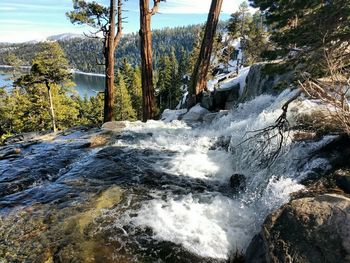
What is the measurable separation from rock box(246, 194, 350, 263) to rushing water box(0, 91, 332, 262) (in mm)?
862

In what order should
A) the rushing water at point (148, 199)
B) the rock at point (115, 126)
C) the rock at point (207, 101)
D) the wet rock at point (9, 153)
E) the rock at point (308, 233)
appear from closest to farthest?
the rock at point (308, 233) < the rushing water at point (148, 199) < the wet rock at point (9, 153) < the rock at point (115, 126) < the rock at point (207, 101)

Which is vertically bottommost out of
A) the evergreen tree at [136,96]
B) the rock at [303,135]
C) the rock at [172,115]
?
the evergreen tree at [136,96]

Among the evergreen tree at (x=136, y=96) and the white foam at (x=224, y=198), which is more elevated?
the white foam at (x=224, y=198)

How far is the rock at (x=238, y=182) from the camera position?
21.8 ft

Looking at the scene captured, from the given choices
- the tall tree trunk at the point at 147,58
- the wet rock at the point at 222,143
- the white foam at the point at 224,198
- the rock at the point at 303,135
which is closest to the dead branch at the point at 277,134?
the white foam at the point at 224,198

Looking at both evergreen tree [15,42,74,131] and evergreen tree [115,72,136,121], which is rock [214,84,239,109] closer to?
evergreen tree [15,42,74,131]

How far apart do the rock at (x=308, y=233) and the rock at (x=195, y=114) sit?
9609mm

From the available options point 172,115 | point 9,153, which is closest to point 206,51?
point 172,115

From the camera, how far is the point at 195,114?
14.0 m

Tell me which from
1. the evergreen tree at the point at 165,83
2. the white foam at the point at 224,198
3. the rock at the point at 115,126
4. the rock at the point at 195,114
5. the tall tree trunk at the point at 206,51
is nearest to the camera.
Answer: the white foam at the point at 224,198

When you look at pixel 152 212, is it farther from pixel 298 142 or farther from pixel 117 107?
pixel 117 107

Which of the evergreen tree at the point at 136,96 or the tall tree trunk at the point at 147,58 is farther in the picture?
the evergreen tree at the point at 136,96

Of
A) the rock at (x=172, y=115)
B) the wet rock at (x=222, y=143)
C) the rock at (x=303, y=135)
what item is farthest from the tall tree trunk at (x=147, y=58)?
the rock at (x=303, y=135)

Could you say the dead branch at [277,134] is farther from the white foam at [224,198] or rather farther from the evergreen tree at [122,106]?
the evergreen tree at [122,106]
